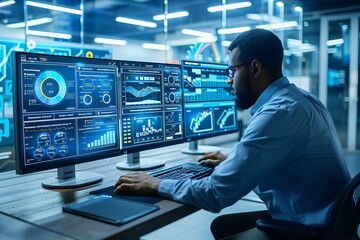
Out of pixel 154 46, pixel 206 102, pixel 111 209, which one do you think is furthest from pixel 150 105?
pixel 154 46

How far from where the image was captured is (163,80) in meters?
1.96

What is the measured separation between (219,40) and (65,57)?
4502 millimetres

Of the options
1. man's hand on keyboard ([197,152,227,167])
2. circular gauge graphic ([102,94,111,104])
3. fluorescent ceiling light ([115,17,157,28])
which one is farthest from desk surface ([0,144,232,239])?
fluorescent ceiling light ([115,17,157,28])

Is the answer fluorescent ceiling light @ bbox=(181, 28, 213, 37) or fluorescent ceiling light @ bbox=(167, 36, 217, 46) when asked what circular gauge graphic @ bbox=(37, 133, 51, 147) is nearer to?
fluorescent ceiling light @ bbox=(167, 36, 217, 46)

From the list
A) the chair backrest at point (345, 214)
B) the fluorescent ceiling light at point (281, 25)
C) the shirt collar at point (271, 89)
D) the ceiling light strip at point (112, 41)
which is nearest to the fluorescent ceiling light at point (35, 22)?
the ceiling light strip at point (112, 41)

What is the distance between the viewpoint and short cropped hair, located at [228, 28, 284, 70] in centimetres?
138

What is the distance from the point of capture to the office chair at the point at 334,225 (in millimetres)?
1121

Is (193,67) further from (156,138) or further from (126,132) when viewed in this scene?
A: (126,132)

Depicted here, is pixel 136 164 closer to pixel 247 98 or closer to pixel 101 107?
pixel 101 107

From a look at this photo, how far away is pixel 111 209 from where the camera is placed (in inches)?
45.6

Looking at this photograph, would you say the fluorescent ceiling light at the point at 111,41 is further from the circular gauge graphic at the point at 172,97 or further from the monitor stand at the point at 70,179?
the monitor stand at the point at 70,179

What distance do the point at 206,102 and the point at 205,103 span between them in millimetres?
12

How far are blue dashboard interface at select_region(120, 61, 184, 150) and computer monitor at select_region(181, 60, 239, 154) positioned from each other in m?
0.08

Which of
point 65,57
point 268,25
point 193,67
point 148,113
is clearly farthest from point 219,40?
point 65,57
